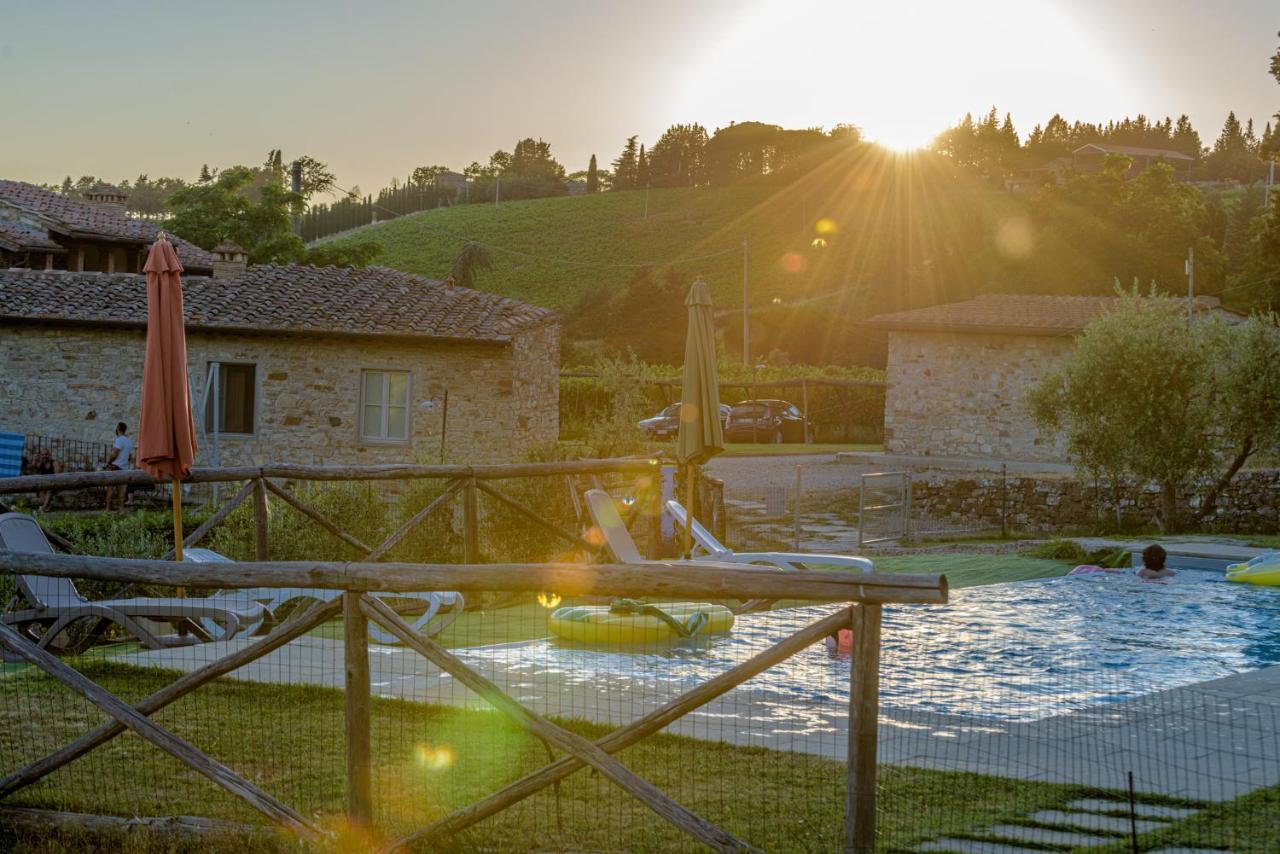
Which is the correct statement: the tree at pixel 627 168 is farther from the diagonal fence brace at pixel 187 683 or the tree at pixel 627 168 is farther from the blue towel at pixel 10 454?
the diagonal fence brace at pixel 187 683

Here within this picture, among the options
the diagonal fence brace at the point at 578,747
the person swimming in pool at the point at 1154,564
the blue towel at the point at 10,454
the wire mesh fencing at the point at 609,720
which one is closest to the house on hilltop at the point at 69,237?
the blue towel at the point at 10,454

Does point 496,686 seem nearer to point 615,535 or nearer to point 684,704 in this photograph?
point 684,704

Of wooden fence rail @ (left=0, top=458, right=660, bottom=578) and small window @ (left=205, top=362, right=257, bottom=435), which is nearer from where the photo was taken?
wooden fence rail @ (left=0, top=458, right=660, bottom=578)

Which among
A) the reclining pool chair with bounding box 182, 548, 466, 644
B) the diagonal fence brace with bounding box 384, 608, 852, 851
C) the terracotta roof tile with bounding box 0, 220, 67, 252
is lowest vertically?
the reclining pool chair with bounding box 182, 548, 466, 644

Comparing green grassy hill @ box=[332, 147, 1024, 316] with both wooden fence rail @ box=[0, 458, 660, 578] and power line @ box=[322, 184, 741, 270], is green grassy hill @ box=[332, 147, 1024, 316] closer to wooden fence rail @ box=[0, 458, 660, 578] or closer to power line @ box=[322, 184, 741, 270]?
power line @ box=[322, 184, 741, 270]

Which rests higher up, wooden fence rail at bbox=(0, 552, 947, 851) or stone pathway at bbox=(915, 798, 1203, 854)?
wooden fence rail at bbox=(0, 552, 947, 851)

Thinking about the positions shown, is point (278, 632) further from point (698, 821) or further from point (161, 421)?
point (161, 421)

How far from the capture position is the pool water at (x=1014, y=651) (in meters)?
8.46

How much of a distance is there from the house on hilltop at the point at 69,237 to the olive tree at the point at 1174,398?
22.9m

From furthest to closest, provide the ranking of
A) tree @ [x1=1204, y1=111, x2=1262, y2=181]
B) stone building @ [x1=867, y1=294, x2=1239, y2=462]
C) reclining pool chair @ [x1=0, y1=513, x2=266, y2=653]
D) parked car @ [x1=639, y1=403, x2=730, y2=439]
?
tree @ [x1=1204, y1=111, x2=1262, y2=181], parked car @ [x1=639, y1=403, x2=730, y2=439], stone building @ [x1=867, y1=294, x2=1239, y2=462], reclining pool chair @ [x1=0, y1=513, x2=266, y2=653]

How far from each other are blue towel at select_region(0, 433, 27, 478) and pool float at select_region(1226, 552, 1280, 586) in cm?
2067

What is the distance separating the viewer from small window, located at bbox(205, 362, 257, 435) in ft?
82.6

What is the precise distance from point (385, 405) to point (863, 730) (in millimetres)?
21589

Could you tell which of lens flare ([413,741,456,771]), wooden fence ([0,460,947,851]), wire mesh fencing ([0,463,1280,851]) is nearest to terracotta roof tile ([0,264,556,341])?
wire mesh fencing ([0,463,1280,851])
